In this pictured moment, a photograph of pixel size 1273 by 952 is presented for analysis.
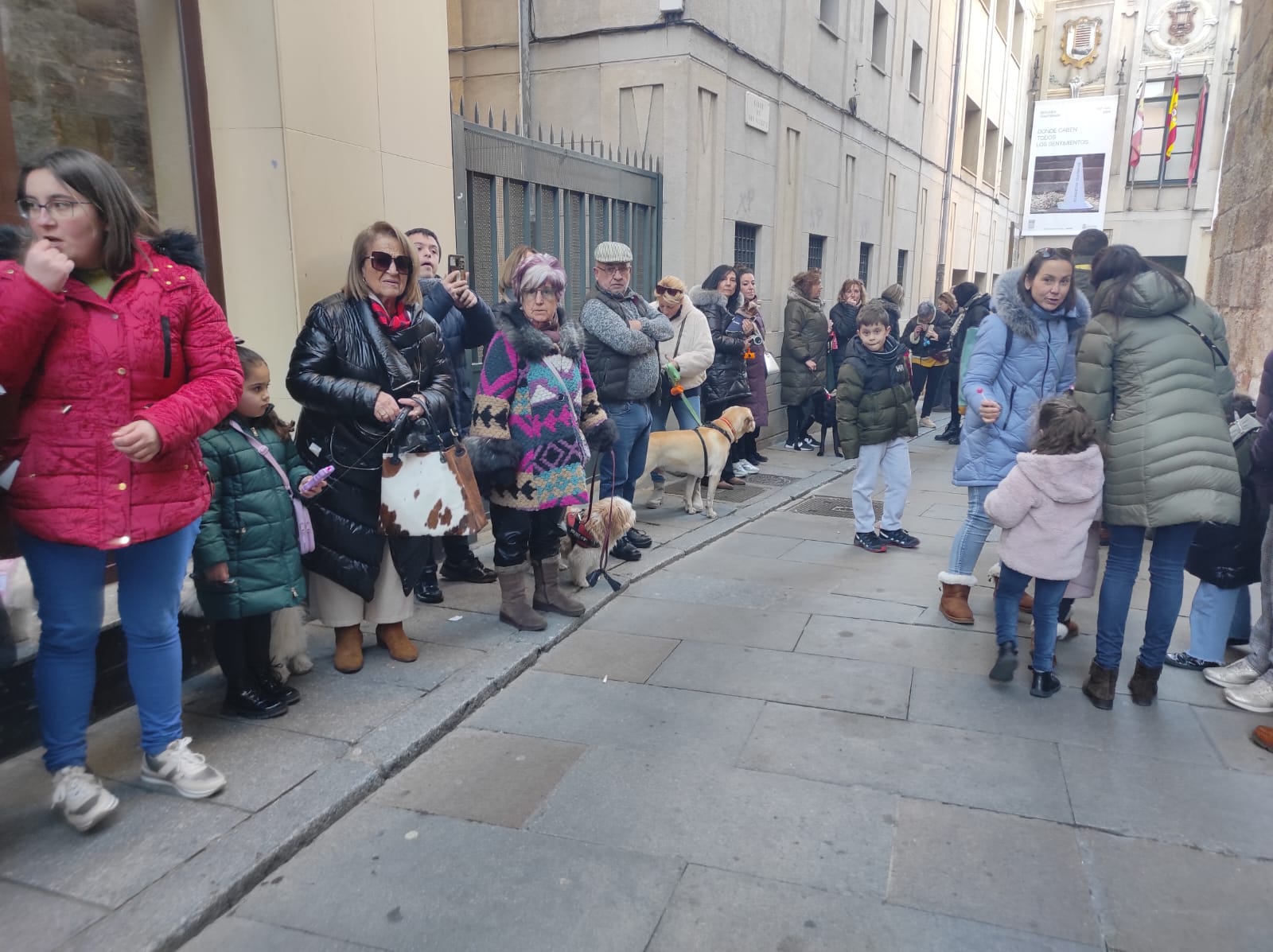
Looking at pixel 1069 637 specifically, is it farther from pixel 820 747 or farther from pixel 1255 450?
pixel 820 747

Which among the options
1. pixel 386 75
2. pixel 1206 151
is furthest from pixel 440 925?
pixel 1206 151

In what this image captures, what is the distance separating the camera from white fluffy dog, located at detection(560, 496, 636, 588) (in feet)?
17.0

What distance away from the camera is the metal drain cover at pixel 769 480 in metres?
8.74

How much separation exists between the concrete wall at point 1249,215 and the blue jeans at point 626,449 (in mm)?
4277

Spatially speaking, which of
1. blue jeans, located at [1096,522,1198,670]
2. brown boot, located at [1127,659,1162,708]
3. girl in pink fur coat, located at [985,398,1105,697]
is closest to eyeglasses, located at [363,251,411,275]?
girl in pink fur coat, located at [985,398,1105,697]

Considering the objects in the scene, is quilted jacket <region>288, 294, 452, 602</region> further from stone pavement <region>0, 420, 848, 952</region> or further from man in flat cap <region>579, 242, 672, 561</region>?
man in flat cap <region>579, 242, 672, 561</region>

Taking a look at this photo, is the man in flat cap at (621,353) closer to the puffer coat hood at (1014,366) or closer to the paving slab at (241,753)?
the puffer coat hood at (1014,366)

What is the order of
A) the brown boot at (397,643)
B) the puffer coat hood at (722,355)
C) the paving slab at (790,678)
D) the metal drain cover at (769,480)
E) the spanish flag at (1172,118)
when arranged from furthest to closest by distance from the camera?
the spanish flag at (1172,118) < the metal drain cover at (769,480) < the puffer coat hood at (722,355) < the brown boot at (397,643) < the paving slab at (790,678)

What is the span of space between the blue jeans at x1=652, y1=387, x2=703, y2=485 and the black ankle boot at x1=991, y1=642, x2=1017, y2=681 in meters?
3.44

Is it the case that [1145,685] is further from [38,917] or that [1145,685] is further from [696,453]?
[38,917]

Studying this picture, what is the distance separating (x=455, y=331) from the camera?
477cm

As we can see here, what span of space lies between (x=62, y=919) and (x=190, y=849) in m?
0.37

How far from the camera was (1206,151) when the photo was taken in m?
28.8

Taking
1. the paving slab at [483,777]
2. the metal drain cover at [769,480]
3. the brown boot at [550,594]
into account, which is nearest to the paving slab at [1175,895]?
the paving slab at [483,777]
